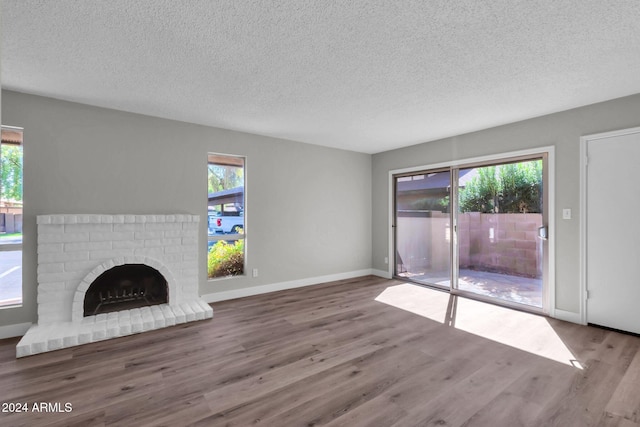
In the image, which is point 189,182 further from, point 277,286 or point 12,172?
point 277,286

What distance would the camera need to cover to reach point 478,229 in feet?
15.1

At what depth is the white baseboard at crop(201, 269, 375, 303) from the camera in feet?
14.6

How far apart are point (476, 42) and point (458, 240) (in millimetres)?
3139

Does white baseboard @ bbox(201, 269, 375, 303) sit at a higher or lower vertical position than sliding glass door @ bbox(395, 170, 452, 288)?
lower

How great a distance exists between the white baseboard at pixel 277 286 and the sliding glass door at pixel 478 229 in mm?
898

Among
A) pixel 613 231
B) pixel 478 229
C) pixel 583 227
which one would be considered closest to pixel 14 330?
pixel 478 229

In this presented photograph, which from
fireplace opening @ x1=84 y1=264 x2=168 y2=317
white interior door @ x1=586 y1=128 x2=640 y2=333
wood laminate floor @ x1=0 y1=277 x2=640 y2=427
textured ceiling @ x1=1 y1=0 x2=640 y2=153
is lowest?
wood laminate floor @ x1=0 y1=277 x2=640 y2=427

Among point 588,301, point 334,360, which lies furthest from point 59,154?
point 588,301

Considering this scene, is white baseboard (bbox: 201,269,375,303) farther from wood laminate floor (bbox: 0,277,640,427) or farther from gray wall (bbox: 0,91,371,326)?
wood laminate floor (bbox: 0,277,640,427)

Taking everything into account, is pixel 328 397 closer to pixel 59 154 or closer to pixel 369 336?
pixel 369 336

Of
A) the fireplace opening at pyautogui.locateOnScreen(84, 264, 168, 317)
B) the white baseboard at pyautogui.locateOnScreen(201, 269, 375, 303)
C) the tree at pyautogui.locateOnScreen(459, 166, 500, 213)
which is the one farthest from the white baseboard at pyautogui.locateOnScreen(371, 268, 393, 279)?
the fireplace opening at pyautogui.locateOnScreen(84, 264, 168, 317)

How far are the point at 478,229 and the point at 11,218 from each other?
5618 mm

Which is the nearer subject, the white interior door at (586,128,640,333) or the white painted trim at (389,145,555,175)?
the white interior door at (586,128,640,333)

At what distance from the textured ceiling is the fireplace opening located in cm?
193
